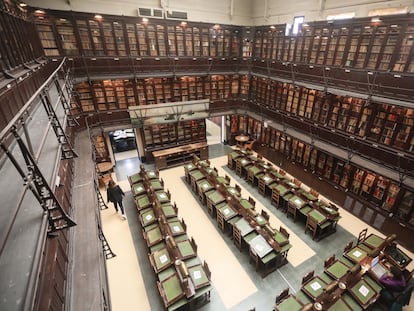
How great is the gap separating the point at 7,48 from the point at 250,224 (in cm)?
702

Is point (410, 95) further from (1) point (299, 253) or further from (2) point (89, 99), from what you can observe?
(2) point (89, 99)

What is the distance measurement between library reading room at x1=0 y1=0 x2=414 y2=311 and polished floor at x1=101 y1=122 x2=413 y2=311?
44 mm

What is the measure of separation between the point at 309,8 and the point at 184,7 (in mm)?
5768

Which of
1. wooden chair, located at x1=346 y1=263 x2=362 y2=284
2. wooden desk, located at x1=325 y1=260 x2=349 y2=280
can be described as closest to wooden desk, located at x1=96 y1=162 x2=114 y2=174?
wooden desk, located at x1=325 y1=260 x2=349 y2=280

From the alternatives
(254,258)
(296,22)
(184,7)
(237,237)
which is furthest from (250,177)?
(184,7)

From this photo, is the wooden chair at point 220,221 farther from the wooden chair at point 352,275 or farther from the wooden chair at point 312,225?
the wooden chair at point 352,275

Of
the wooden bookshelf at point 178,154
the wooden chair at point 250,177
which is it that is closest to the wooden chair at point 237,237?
the wooden chair at point 250,177

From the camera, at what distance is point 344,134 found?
337 inches

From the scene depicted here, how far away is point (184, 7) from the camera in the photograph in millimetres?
10883

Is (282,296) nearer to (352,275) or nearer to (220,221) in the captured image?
(352,275)

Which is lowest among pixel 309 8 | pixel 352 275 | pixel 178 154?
pixel 178 154

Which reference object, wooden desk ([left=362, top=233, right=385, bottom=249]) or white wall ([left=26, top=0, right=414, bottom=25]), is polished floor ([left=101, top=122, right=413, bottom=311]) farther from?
white wall ([left=26, top=0, right=414, bottom=25])

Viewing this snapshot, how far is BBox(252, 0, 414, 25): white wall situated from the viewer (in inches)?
287

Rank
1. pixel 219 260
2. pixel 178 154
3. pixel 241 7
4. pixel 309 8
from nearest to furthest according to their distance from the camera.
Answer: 1. pixel 219 260
2. pixel 309 8
3. pixel 178 154
4. pixel 241 7
